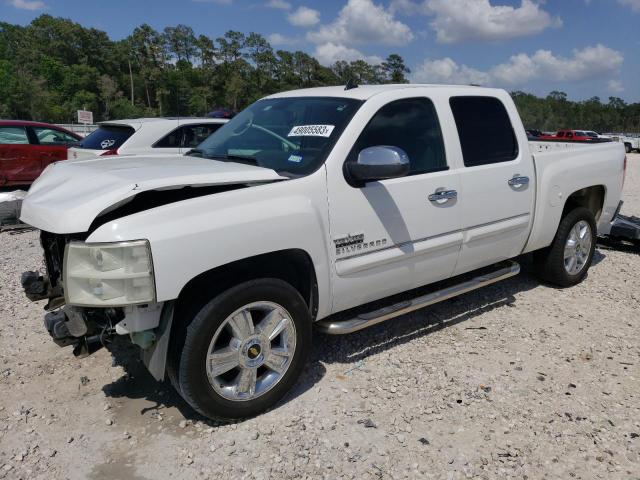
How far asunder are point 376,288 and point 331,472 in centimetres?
127

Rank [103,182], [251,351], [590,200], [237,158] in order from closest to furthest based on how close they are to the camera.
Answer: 1. [103,182]
2. [251,351]
3. [237,158]
4. [590,200]

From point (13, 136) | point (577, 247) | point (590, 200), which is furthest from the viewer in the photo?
point (13, 136)

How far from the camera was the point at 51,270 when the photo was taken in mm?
3371

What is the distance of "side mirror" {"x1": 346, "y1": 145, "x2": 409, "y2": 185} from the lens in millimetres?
3189

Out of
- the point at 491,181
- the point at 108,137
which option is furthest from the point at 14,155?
the point at 491,181

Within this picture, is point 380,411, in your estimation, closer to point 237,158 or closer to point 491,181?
point 237,158

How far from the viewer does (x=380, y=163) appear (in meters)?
3.20

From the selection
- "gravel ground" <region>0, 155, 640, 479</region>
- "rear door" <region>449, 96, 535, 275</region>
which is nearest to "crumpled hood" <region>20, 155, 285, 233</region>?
"gravel ground" <region>0, 155, 640, 479</region>

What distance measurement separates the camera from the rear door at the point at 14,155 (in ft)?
35.4

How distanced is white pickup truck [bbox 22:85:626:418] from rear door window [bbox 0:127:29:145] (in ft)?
28.5

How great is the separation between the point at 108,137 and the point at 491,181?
255 inches

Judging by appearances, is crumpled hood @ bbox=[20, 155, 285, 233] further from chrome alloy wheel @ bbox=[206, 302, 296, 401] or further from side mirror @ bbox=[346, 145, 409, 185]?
chrome alloy wheel @ bbox=[206, 302, 296, 401]

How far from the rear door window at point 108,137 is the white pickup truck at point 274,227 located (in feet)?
14.7

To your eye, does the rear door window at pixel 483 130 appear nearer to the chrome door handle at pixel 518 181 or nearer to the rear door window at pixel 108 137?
the chrome door handle at pixel 518 181
